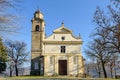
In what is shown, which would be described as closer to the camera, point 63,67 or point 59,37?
point 63,67

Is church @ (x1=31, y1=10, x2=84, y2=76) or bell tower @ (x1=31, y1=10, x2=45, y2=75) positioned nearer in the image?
church @ (x1=31, y1=10, x2=84, y2=76)

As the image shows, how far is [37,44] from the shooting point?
151 feet

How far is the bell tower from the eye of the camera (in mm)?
44425

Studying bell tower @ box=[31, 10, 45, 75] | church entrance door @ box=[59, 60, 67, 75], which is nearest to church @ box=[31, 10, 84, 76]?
church entrance door @ box=[59, 60, 67, 75]

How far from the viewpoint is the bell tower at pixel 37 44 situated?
44425mm

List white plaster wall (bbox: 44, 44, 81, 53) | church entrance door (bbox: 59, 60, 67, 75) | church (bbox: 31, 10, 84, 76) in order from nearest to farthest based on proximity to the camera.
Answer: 1. church (bbox: 31, 10, 84, 76)
2. church entrance door (bbox: 59, 60, 67, 75)
3. white plaster wall (bbox: 44, 44, 81, 53)

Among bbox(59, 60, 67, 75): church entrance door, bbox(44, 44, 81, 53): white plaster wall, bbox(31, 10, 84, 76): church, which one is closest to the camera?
bbox(31, 10, 84, 76): church

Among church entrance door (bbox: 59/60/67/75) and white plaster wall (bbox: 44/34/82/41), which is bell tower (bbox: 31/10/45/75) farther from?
church entrance door (bbox: 59/60/67/75)

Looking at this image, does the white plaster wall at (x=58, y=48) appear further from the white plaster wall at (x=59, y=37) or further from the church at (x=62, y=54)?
the white plaster wall at (x=59, y=37)

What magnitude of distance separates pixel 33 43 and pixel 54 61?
25.7ft

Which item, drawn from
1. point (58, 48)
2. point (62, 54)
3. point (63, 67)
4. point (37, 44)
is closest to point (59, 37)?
point (58, 48)

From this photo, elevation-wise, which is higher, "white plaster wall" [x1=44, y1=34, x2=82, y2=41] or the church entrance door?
"white plaster wall" [x1=44, y1=34, x2=82, y2=41]

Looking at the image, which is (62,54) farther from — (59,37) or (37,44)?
(37,44)

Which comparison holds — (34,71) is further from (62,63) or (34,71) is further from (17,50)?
(17,50)
